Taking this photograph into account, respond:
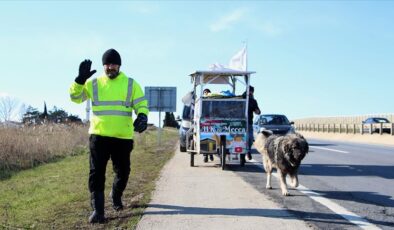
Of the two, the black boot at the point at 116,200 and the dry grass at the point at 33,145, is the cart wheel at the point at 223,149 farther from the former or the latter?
the dry grass at the point at 33,145

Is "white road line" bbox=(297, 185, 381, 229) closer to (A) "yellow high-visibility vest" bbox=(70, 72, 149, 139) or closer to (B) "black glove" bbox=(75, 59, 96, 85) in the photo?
(A) "yellow high-visibility vest" bbox=(70, 72, 149, 139)

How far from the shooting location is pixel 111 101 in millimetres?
7445

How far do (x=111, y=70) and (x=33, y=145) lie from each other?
1191 centimetres

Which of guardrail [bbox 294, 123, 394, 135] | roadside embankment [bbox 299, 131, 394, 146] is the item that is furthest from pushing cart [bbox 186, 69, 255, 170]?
guardrail [bbox 294, 123, 394, 135]

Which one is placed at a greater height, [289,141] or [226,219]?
[289,141]

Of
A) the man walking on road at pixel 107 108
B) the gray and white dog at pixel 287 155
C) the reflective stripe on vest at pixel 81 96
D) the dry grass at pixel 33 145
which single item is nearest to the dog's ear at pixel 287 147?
the gray and white dog at pixel 287 155

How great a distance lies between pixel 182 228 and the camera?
6746 millimetres

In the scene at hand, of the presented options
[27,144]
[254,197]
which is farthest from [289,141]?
[27,144]

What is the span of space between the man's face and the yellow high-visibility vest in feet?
0.19

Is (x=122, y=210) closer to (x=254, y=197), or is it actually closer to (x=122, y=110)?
(x=122, y=110)

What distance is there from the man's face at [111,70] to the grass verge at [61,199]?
6.71 ft

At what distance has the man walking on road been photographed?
24.4ft

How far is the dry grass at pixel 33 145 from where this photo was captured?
16.6 m

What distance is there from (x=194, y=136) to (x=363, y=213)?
25.8ft
